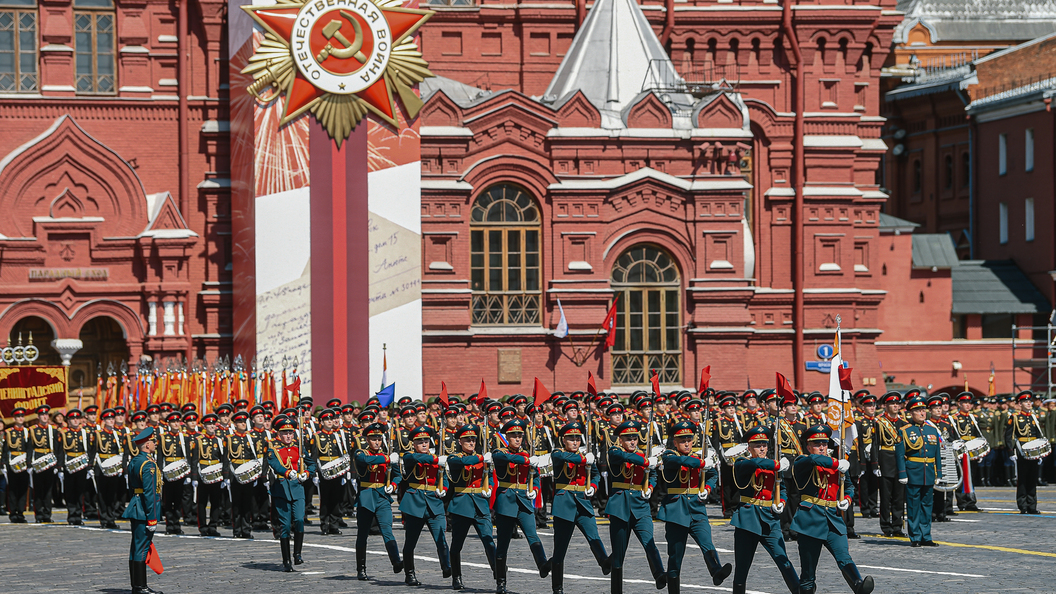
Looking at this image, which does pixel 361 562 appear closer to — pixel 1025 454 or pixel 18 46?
pixel 1025 454

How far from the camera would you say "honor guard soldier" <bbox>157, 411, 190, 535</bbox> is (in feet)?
63.6

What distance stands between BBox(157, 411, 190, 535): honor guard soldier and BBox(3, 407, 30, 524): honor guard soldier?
326cm

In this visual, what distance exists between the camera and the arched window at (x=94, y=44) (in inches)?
1258

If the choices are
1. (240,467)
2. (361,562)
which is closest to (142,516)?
(361,562)

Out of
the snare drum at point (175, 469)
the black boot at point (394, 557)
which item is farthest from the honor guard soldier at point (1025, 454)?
the snare drum at point (175, 469)

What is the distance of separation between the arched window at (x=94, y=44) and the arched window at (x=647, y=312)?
11.9 meters

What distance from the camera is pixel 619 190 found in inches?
1249

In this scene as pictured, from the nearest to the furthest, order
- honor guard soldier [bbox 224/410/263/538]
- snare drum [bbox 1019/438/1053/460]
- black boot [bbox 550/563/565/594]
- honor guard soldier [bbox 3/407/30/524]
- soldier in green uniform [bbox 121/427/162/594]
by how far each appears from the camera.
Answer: black boot [bbox 550/563/565/594]
soldier in green uniform [bbox 121/427/162/594]
honor guard soldier [bbox 224/410/263/538]
snare drum [bbox 1019/438/1053/460]
honor guard soldier [bbox 3/407/30/524]

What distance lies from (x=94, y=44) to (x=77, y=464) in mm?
13299

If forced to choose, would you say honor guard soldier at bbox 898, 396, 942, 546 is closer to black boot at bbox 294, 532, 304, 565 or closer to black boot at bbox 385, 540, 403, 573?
black boot at bbox 385, 540, 403, 573

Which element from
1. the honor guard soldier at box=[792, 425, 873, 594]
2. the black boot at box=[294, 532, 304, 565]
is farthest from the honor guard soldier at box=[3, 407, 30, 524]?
the honor guard soldier at box=[792, 425, 873, 594]

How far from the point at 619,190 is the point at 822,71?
21.0 ft

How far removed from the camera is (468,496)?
15.2 meters

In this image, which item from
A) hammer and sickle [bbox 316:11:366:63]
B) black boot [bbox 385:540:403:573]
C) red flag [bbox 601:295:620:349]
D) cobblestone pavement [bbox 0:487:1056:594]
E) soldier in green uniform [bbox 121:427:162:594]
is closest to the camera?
soldier in green uniform [bbox 121:427:162:594]
